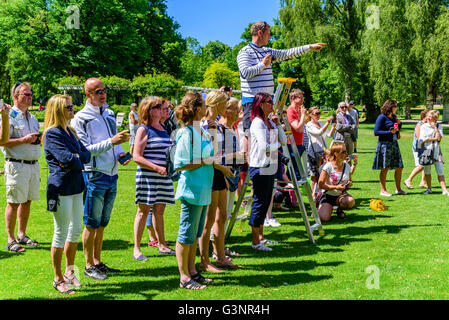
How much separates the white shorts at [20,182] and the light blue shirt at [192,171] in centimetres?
292

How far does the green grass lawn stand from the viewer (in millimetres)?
4949

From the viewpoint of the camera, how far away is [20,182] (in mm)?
6613

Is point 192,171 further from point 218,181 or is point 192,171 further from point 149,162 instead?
point 149,162

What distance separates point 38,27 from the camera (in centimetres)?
4100

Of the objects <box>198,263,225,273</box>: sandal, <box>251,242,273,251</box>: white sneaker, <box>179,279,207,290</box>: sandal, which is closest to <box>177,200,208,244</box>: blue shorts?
<box>179,279,207,290</box>: sandal

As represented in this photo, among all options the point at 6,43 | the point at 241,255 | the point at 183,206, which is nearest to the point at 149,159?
the point at 183,206

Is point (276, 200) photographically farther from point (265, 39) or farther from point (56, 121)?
point (56, 121)

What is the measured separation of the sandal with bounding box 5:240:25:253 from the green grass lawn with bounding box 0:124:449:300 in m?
0.15

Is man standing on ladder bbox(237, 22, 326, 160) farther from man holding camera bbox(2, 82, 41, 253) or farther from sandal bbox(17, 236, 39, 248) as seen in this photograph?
sandal bbox(17, 236, 39, 248)

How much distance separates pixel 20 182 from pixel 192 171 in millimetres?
3070

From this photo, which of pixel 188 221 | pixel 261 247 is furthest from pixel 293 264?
pixel 188 221

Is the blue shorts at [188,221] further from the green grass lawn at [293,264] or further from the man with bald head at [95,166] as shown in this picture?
the man with bald head at [95,166]

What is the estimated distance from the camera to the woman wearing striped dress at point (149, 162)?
20.2 ft
